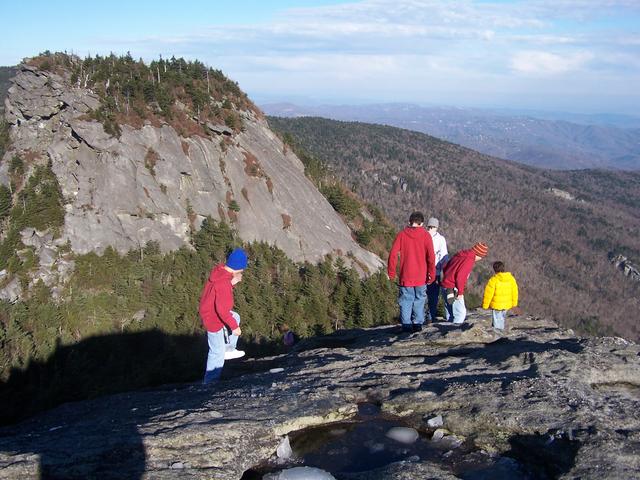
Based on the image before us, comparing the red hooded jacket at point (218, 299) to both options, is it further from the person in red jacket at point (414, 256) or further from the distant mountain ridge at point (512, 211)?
the distant mountain ridge at point (512, 211)

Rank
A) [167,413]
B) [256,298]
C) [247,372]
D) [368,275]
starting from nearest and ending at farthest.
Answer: [167,413], [247,372], [256,298], [368,275]

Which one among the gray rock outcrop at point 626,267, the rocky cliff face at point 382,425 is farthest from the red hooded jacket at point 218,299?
the gray rock outcrop at point 626,267

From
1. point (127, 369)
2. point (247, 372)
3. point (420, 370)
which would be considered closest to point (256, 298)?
point (127, 369)

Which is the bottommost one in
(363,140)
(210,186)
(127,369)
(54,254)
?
(127,369)

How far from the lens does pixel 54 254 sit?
35.9 meters

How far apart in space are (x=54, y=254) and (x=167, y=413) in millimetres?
33883

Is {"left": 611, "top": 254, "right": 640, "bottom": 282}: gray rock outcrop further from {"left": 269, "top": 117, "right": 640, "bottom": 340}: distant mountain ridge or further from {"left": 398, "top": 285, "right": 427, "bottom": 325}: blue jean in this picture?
{"left": 398, "top": 285, "right": 427, "bottom": 325}: blue jean

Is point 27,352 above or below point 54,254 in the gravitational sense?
below

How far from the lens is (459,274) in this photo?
1168 cm

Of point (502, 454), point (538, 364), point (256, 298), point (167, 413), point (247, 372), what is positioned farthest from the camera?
point (256, 298)

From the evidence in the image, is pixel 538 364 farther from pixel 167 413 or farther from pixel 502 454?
pixel 167 413

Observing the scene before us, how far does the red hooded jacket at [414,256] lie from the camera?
1061 cm

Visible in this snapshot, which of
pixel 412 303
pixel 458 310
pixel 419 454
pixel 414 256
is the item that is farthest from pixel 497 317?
pixel 419 454

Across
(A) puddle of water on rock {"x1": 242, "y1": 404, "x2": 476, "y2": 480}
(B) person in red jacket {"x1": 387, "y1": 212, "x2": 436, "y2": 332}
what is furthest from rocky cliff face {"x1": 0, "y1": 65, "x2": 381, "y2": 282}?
(A) puddle of water on rock {"x1": 242, "y1": 404, "x2": 476, "y2": 480}
